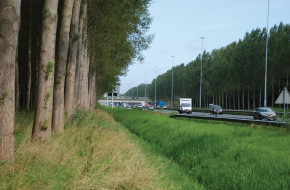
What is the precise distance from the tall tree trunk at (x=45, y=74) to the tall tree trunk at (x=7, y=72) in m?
2.41

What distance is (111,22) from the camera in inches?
714

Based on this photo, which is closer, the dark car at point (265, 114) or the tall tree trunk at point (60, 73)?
the tall tree trunk at point (60, 73)

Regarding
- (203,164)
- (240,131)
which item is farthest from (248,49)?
(203,164)

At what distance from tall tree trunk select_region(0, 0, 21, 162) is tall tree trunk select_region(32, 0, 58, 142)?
2406 mm

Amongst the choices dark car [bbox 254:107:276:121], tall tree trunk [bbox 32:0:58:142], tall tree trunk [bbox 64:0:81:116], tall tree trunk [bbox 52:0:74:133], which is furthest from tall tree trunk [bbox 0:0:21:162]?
dark car [bbox 254:107:276:121]

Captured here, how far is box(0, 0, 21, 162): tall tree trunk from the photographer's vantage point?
4793 millimetres

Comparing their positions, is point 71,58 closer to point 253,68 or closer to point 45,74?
point 45,74

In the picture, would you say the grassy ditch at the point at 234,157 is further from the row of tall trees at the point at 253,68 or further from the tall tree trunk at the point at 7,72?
the row of tall trees at the point at 253,68

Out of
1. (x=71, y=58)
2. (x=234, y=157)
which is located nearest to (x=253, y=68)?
(x=71, y=58)

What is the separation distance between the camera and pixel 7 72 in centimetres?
491

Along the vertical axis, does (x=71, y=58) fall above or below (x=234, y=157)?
above

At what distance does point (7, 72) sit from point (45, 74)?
8.61 ft

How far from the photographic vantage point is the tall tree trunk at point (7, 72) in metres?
4.79

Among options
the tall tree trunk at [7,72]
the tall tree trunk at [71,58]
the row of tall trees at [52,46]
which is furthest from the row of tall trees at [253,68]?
the tall tree trunk at [7,72]
